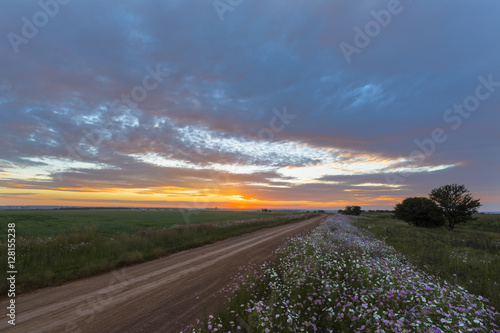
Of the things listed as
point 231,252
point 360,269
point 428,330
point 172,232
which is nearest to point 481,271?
point 360,269

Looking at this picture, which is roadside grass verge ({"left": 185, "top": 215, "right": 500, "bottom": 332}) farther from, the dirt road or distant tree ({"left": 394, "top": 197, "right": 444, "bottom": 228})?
distant tree ({"left": 394, "top": 197, "right": 444, "bottom": 228})

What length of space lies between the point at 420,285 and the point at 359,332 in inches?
106

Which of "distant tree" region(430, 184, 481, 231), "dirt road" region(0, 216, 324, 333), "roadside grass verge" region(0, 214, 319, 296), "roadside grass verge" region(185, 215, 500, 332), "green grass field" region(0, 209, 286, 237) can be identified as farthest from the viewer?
"distant tree" region(430, 184, 481, 231)

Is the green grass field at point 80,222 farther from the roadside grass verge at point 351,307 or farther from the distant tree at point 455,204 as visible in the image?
the distant tree at point 455,204

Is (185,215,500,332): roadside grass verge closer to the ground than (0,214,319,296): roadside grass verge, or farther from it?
farther from it

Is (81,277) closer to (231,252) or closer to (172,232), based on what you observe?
(231,252)

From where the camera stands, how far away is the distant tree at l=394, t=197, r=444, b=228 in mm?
40391

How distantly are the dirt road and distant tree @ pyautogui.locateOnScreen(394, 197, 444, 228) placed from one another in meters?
46.2

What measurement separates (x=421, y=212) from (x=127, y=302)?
178 feet

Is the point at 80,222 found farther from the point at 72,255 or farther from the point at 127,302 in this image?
the point at 127,302

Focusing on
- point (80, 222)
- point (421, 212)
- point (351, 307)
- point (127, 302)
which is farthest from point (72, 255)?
point (421, 212)

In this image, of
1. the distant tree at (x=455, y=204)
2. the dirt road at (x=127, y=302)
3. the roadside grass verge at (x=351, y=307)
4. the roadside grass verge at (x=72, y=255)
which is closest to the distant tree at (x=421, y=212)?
the distant tree at (x=455, y=204)

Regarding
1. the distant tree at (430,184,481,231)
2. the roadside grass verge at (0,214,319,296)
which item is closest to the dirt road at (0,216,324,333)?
the roadside grass verge at (0,214,319,296)

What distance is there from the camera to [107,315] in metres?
5.66
